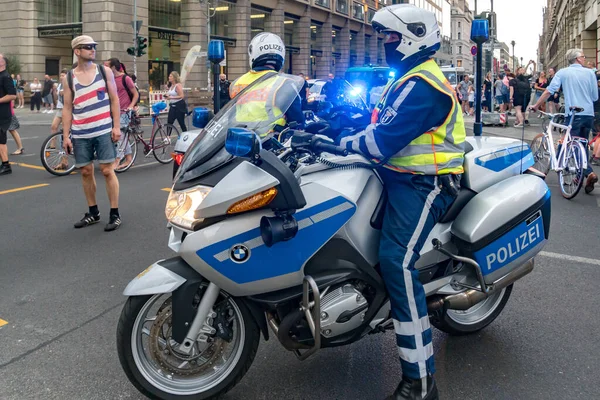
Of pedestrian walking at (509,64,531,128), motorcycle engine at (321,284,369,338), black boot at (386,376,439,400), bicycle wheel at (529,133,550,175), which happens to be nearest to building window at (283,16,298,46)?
pedestrian walking at (509,64,531,128)

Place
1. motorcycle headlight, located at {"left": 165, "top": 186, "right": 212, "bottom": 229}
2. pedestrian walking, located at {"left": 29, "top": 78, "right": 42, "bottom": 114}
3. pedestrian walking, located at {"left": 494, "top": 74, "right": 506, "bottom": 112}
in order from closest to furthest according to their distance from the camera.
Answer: motorcycle headlight, located at {"left": 165, "top": 186, "right": 212, "bottom": 229}, pedestrian walking, located at {"left": 494, "top": 74, "right": 506, "bottom": 112}, pedestrian walking, located at {"left": 29, "top": 78, "right": 42, "bottom": 114}

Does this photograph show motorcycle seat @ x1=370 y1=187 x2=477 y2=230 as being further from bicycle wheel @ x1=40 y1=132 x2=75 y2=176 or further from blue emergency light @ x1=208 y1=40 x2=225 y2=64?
bicycle wheel @ x1=40 y1=132 x2=75 y2=176

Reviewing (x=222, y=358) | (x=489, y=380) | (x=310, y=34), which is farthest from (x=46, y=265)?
(x=310, y=34)

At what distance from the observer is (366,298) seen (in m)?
2.84

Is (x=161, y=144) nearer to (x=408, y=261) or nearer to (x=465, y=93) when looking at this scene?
(x=408, y=261)

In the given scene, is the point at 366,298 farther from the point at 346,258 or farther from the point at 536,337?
the point at 536,337

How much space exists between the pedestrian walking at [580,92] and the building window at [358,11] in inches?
2001

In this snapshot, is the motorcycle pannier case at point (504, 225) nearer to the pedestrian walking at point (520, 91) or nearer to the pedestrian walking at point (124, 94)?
the pedestrian walking at point (124, 94)

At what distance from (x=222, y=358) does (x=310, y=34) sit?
156 ft

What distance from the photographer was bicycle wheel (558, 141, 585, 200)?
25.6 feet

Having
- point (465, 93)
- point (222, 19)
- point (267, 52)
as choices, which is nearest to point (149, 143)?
point (267, 52)

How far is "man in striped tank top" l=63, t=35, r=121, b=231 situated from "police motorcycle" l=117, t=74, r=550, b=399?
3.68 m

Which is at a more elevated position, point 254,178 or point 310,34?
point 310,34

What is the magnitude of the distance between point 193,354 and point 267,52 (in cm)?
288
